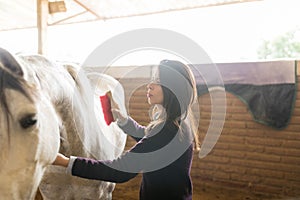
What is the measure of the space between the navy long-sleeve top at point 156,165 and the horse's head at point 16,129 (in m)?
0.28

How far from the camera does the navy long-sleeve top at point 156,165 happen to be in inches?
38.4

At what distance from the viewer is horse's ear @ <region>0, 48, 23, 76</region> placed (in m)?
0.63

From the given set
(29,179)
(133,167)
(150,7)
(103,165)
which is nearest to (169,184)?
(133,167)

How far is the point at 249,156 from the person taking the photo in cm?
272

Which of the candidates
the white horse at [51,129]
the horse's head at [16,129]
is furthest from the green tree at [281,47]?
the horse's head at [16,129]

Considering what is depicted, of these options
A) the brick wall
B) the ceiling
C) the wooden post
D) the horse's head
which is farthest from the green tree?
the horse's head

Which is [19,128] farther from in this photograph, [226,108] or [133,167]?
[226,108]

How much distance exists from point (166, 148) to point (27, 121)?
543 mm

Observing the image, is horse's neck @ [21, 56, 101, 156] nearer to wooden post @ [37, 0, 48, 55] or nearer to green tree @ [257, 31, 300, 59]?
wooden post @ [37, 0, 48, 55]

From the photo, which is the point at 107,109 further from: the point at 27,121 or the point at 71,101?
the point at 27,121

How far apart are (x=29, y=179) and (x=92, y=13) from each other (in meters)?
3.11

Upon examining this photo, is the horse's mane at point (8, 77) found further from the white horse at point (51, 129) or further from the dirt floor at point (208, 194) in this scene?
the dirt floor at point (208, 194)

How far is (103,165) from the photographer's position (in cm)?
98

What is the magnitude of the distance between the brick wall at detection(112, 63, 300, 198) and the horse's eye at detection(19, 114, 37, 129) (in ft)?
7.78
